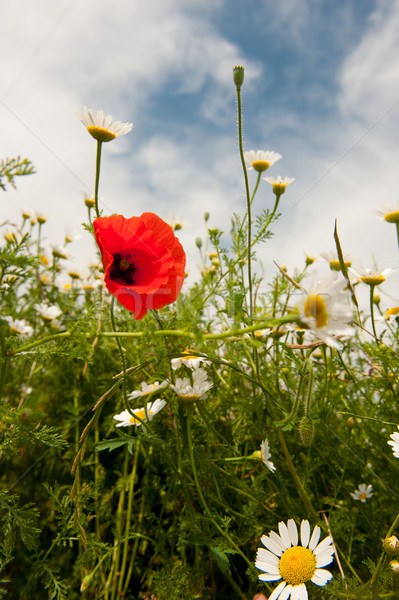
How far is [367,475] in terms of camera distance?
93cm

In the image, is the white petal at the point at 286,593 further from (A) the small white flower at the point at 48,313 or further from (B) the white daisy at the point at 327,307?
(A) the small white flower at the point at 48,313

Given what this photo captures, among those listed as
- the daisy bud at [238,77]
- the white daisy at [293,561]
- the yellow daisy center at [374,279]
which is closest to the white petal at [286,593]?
the white daisy at [293,561]

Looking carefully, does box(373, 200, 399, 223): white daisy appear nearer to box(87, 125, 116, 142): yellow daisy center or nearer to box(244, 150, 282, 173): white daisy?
box(244, 150, 282, 173): white daisy

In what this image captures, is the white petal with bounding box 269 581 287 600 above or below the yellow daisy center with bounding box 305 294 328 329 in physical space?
below

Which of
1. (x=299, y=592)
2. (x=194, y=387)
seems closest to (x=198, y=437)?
(x=194, y=387)

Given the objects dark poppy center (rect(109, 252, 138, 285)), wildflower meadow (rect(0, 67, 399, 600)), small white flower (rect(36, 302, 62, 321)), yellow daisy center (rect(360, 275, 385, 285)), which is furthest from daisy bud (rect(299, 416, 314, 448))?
small white flower (rect(36, 302, 62, 321))

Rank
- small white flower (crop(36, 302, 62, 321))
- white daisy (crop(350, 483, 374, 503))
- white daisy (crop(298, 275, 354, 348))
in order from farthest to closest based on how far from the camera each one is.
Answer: small white flower (crop(36, 302, 62, 321))
white daisy (crop(350, 483, 374, 503))
white daisy (crop(298, 275, 354, 348))

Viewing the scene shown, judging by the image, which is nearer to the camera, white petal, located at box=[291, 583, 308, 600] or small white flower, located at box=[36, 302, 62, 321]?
white petal, located at box=[291, 583, 308, 600]

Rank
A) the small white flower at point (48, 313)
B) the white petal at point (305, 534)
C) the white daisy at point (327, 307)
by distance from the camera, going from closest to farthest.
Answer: the white daisy at point (327, 307) < the white petal at point (305, 534) < the small white flower at point (48, 313)

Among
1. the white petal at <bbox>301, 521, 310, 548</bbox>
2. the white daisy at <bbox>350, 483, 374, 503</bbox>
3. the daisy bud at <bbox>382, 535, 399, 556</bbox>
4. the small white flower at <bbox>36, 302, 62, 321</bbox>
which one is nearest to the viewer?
the daisy bud at <bbox>382, 535, 399, 556</bbox>

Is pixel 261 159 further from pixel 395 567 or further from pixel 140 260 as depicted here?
pixel 395 567

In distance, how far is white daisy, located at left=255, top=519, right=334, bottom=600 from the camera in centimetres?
58

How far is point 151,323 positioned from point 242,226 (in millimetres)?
274

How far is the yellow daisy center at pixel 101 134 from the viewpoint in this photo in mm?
681
